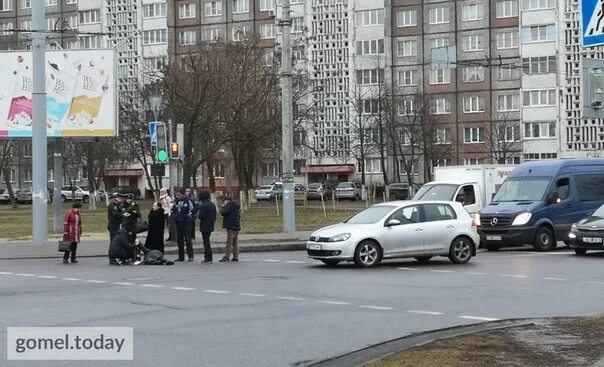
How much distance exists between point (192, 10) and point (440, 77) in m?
24.9

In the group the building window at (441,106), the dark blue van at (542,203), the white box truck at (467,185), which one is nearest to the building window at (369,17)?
the building window at (441,106)

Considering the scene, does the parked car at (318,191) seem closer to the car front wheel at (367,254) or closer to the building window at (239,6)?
the building window at (239,6)

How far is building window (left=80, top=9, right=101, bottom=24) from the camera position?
97188 millimetres

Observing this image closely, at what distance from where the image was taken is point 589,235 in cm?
2483

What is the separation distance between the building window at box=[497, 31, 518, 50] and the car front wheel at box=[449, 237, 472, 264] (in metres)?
62.3

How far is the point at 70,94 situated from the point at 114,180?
67903 millimetres

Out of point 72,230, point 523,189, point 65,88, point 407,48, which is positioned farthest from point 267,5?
point 72,230

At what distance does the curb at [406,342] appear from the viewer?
32.2 ft

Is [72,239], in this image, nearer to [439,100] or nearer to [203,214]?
[203,214]

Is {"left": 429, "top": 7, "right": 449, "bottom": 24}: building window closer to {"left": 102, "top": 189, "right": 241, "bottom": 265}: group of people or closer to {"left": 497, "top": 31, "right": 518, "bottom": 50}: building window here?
{"left": 497, "top": 31, "right": 518, "bottom": 50}: building window

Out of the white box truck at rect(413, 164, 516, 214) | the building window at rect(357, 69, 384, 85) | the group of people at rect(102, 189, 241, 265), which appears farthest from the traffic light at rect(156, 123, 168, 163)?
the building window at rect(357, 69, 384, 85)

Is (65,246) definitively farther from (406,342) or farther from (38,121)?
(406,342)

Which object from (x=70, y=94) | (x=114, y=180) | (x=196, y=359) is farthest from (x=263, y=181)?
(x=196, y=359)

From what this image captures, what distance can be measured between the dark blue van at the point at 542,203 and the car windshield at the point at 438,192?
355cm
